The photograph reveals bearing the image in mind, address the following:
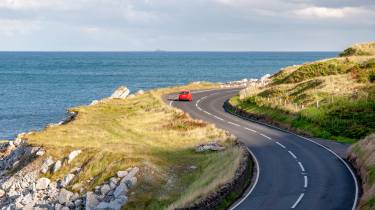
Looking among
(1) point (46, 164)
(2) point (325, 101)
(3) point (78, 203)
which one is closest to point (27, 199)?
(1) point (46, 164)

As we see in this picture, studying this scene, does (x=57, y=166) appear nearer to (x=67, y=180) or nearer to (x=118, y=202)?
(x=67, y=180)

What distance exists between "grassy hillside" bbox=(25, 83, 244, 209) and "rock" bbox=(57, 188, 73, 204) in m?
0.72

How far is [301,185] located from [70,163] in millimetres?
17113

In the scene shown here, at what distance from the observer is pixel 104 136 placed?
141 feet

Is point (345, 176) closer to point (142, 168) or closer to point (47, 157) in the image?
point (142, 168)

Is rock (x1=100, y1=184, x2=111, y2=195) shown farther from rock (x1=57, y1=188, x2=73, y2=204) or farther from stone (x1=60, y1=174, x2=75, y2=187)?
stone (x1=60, y1=174, x2=75, y2=187)

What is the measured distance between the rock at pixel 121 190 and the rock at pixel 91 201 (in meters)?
1.23

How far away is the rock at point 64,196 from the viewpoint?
3206 centimetres

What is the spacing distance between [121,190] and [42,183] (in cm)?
744

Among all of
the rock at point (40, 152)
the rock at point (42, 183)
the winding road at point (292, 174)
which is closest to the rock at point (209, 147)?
the winding road at point (292, 174)

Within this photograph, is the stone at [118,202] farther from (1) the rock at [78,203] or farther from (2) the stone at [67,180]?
(2) the stone at [67,180]

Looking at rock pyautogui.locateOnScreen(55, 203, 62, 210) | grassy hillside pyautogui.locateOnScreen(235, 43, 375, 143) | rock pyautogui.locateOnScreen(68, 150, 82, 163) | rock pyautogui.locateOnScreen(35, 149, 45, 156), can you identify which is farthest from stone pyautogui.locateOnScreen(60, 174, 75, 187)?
grassy hillside pyautogui.locateOnScreen(235, 43, 375, 143)

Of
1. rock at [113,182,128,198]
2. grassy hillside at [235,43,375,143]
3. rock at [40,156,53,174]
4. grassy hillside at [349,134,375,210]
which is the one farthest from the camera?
grassy hillside at [235,43,375,143]

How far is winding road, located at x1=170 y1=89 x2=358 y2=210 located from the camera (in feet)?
85.8
